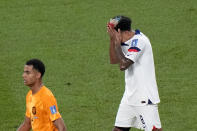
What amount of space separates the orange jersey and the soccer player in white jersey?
1674mm

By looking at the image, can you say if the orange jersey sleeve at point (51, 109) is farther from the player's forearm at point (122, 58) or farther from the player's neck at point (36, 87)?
the player's forearm at point (122, 58)

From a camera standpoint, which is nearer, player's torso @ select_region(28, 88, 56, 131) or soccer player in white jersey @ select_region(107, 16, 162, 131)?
player's torso @ select_region(28, 88, 56, 131)

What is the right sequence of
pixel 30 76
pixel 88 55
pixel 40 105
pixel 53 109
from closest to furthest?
pixel 53 109, pixel 40 105, pixel 30 76, pixel 88 55

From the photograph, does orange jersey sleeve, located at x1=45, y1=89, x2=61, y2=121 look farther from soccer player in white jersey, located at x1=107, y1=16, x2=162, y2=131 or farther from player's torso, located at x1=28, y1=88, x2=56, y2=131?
soccer player in white jersey, located at x1=107, y1=16, x2=162, y2=131

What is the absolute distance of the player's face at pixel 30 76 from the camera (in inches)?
335

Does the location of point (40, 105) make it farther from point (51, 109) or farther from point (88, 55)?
point (88, 55)

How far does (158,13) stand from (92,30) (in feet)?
6.74

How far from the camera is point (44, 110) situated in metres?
8.36

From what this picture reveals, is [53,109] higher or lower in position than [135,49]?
lower

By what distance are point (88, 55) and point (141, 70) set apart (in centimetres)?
593

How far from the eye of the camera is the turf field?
12.7 m

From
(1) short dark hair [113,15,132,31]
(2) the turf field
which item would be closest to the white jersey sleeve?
(1) short dark hair [113,15,132,31]

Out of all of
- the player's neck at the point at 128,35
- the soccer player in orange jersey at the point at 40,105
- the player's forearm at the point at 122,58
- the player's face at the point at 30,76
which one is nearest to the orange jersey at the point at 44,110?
the soccer player in orange jersey at the point at 40,105

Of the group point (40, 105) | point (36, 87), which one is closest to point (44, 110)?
point (40, 105)
